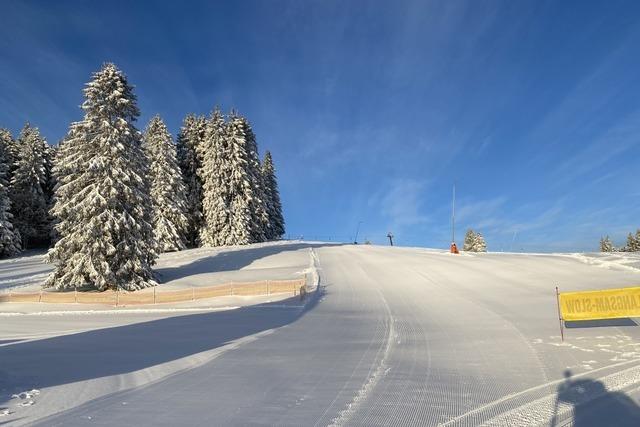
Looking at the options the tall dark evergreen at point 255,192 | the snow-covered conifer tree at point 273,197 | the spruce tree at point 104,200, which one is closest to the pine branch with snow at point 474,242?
the snow-covered conifer tree at point 273,197

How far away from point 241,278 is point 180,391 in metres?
22.4

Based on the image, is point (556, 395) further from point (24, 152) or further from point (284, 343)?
point (24, 152)

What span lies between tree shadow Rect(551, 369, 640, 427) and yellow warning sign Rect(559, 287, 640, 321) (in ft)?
12.2

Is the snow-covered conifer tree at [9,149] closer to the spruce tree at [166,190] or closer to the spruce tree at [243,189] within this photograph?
the spruce tree at [166,190]

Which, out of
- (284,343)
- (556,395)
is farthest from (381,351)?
(556,395)

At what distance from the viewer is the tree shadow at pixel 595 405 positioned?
5382mm

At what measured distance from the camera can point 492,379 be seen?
290 inches

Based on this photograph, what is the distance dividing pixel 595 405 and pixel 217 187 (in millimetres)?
49156

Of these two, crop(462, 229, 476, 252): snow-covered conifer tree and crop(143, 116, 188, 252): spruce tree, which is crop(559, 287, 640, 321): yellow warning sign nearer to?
crop(143, 116, 188, 252): spruce tree

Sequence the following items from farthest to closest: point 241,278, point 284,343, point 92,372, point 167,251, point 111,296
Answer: point 167,251 → point 241,278 → point 111,296 → point 284,343 → point 92,372

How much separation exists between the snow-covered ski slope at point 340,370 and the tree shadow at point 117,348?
0.12ft

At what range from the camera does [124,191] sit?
27.2m

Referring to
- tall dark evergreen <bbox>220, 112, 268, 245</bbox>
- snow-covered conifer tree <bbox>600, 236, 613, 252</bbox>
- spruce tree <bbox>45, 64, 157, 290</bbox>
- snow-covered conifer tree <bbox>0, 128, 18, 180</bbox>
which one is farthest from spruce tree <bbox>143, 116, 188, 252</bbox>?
snow-covered conifer tree <bbox>600, 236, 613, 252</bbox>

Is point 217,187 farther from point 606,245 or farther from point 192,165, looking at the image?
point 606,245
